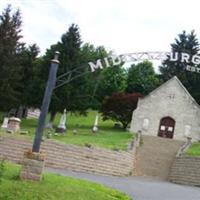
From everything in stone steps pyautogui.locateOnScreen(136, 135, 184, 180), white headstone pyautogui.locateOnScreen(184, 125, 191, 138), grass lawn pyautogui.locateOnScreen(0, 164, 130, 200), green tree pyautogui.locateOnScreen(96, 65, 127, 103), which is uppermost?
green tree pyautogui.locateOnScreen(96, 65, 127, 103)

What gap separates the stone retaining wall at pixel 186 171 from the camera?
1127 inches

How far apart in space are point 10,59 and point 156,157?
16.9 meters

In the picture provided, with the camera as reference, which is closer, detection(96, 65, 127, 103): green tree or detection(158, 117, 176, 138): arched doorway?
detection(158, 117, 176, 138): arched doorway

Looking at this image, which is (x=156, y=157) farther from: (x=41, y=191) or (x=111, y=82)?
(x=111, y=82)

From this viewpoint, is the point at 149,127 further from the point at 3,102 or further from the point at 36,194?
the point at 36,194

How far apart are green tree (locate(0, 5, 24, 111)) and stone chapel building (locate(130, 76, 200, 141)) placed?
12.3m

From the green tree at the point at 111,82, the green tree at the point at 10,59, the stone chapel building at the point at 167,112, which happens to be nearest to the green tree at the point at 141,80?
the green tree at the point at 111,82

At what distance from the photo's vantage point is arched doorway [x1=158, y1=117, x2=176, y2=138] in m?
52.0

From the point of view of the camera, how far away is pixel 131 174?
29.6m

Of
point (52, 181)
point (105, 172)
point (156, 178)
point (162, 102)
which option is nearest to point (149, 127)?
point (162, 102)

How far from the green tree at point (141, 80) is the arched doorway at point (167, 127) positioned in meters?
21.7

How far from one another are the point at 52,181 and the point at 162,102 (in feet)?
129

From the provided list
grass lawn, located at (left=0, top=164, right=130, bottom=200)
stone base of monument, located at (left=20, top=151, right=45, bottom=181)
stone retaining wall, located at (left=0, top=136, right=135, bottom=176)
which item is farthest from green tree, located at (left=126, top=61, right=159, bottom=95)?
stone base of monument, located at (left=20, top=151, right=45, bottom=181)

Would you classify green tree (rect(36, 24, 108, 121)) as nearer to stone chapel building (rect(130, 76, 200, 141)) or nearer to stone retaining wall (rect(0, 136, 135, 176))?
stone chapel building (rect(130, 76, 200, 141))
